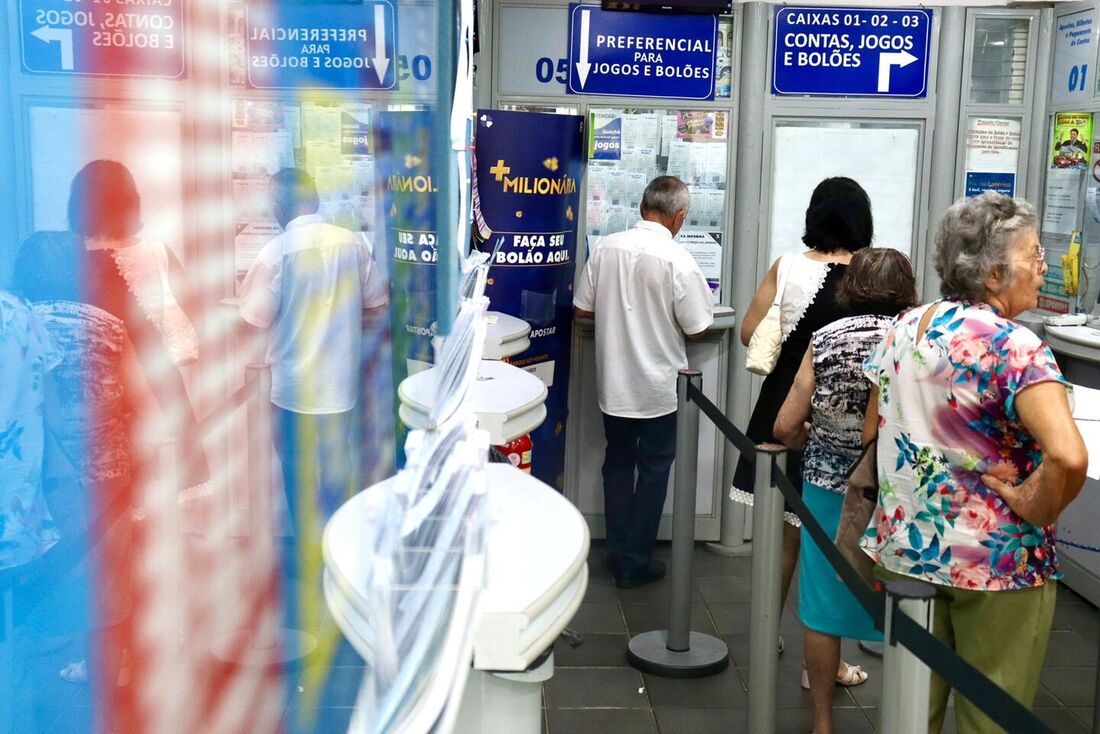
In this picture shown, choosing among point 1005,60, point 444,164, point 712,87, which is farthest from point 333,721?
point 1005,60

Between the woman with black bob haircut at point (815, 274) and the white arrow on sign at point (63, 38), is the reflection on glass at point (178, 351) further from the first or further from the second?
the woman with black bob haircut at point (815, 274)

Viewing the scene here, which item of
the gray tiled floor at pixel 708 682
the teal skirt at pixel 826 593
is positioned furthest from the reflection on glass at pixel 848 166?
the teal skirt at pixel 826 593

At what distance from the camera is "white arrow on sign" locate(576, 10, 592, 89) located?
452 centimetres

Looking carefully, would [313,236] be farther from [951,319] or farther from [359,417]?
[951,319]

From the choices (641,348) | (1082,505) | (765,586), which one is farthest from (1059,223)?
(765,586)

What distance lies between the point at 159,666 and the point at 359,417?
168 mm

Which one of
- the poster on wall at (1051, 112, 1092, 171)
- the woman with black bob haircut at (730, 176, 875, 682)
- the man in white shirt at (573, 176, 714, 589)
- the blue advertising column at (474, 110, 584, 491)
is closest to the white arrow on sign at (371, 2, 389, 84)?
the woman with black bob haircut at (730, 176, 875, 682)

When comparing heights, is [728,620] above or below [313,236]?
below

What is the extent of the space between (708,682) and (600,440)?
143 cm

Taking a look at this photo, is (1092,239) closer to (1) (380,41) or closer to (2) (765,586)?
(2) (765,586)

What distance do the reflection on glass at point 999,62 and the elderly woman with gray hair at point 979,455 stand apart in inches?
104

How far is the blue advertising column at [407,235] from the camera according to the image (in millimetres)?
479

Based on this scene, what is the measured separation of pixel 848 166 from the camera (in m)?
4.72

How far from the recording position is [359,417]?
50 cm
